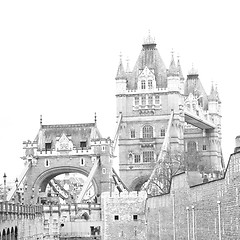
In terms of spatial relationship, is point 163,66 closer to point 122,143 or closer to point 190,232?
point 122,143

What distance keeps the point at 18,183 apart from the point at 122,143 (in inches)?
812

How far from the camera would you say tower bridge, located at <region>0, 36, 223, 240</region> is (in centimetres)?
8406

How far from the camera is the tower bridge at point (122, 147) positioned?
84062 millimetres

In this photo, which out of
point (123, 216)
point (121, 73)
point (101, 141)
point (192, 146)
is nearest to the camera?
point (123, 216)

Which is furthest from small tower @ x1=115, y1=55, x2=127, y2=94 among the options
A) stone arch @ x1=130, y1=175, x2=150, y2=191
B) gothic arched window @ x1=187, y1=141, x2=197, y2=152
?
gothic arched window @ x1=187, y1=141, x2=197, y2=152

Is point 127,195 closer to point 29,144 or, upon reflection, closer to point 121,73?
point 29,144

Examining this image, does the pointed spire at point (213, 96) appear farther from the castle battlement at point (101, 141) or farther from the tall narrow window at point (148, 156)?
the castle battlement at point (101, 141)

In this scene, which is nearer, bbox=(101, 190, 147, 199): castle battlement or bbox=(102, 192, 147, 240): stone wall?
bbox=(102, 192, 147, 240): stone wall

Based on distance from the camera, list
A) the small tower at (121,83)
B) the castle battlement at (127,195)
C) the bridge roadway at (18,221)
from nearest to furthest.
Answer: the bridge roadway at (18,221), the castle battlement at (127,195), the small tower at (121,83)

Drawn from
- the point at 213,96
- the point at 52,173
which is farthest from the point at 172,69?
the point at 213,96

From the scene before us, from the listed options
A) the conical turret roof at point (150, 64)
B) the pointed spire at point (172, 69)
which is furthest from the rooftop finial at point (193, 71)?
the pointed spire at point (172, 69)

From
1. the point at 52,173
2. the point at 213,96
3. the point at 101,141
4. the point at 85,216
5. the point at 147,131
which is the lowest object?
the point at 85,216

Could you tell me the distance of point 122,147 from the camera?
111125mm

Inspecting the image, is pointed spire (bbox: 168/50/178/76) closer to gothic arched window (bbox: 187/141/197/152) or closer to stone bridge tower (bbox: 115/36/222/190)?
stone bridge tower (bbox: 115/36/222/190)
